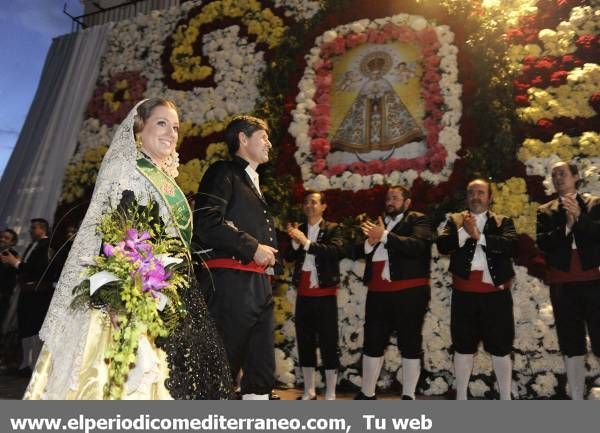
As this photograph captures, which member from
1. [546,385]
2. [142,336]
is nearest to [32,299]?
[142,336]

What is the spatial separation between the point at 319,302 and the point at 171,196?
272cm

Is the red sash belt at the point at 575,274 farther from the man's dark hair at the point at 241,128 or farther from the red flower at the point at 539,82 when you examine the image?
the man's dark hair at the point at 241,128

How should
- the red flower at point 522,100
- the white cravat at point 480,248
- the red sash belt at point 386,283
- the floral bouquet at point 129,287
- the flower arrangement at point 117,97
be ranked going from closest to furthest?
1. the floral bouquet at point 129,287
2. the white cravat at point 480,248
3. the red sash belt at point 386,283
4. the red flower at point 522,100
5. the flower arrangement at point 117,97

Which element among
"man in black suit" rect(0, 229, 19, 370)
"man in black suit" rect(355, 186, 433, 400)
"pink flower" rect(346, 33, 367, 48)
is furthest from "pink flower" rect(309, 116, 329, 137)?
"man in black suit" rect(0, 229, 19, 370)

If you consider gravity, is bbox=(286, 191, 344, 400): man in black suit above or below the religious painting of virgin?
below

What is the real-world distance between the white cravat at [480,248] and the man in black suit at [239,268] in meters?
2.08

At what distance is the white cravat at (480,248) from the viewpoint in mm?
4461

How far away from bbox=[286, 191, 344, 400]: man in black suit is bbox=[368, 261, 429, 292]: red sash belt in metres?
0.35

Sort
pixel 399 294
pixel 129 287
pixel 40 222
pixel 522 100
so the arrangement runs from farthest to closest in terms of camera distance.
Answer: pixel 40 222
pixel 522 100
pixel 399 294
pixel 129 287

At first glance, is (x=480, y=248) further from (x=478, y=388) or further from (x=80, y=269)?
(x=80, y=269)

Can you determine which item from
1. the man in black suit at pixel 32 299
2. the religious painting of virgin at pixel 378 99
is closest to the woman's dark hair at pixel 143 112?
the religious painting of virgin at pixel 378 99

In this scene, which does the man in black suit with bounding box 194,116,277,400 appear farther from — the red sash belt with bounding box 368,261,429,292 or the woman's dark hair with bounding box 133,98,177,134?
the red sash belt with bounding box 368,261,429,292

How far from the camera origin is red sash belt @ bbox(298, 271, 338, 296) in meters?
5.09

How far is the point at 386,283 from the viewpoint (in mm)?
4781
